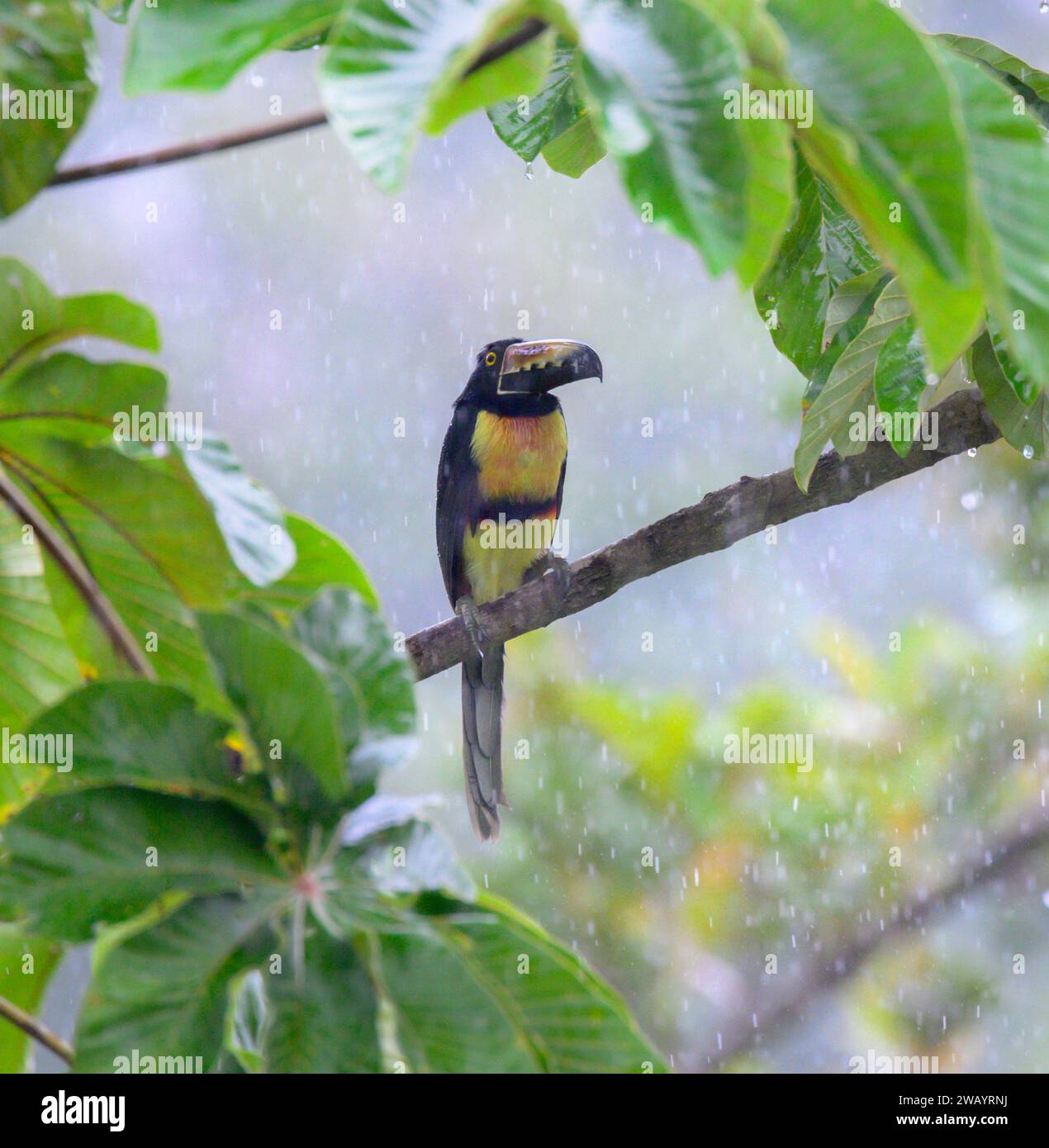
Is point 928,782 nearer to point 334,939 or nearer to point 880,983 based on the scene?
point 880,983

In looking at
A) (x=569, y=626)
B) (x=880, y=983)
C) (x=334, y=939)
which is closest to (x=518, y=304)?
(x=569, y=626)

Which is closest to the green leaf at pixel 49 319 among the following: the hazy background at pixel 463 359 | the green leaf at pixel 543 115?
the green leaf at pixel 543 115

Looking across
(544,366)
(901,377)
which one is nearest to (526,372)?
(544,366)

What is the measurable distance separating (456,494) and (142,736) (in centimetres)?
176

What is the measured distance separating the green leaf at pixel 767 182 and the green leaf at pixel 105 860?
13.1 inches

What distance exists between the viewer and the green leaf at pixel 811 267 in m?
0.90

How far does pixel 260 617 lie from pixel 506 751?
2.01 metres

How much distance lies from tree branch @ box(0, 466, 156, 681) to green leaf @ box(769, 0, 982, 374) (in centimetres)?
38

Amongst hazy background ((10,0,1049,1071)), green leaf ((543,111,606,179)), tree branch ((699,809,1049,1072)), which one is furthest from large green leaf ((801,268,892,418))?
tree branch ((699,809,1049,1072))

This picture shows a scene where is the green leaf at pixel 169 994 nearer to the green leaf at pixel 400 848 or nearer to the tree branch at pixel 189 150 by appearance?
the green leaf at pixel 400 848

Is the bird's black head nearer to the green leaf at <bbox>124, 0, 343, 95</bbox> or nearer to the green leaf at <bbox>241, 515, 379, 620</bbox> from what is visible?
the green leaf at <bbox>241, 515, 379, 620</bbox>

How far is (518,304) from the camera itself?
11.2 ft

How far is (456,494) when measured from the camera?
2.22m

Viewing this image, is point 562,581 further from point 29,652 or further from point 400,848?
point 400,848
